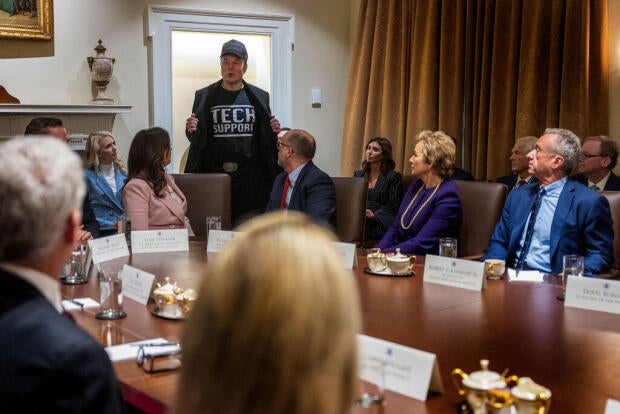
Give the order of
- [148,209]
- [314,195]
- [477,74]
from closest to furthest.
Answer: [148,209]
[314,195]
[477,74]

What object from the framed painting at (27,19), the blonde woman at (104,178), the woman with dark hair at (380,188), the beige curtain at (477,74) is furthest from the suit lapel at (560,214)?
the framed painting at (27,19)

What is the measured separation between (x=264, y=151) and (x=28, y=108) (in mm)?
1819

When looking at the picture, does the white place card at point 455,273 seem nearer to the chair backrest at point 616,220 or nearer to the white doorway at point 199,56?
the chair backrest at point 616,220

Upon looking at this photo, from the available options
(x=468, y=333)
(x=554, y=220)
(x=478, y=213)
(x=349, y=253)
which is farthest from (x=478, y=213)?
(x=468, y=333)

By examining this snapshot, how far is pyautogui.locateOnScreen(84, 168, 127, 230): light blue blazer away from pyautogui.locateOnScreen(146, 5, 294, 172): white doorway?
119 centimetres

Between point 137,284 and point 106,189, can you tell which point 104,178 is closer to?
point 106,189

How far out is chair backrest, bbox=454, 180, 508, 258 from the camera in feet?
12.2

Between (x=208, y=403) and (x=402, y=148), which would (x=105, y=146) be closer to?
(x=402, y=148)

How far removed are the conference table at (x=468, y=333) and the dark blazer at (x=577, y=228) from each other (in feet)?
1.61

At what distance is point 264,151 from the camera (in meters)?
Result: 6.02

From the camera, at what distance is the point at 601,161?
14.1 feet

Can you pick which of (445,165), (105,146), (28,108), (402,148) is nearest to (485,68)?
(402,148)

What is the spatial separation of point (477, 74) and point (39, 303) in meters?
4.61

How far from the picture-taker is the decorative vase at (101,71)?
555 cm
